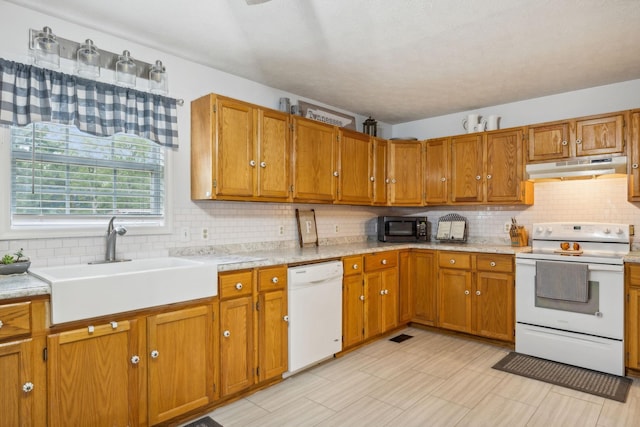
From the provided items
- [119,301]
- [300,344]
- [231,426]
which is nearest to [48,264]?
[119,301]

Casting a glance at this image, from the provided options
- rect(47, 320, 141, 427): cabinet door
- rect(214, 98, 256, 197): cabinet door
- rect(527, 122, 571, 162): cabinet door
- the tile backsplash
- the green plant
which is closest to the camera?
rect(47, 320, 141, 427): cabinet door

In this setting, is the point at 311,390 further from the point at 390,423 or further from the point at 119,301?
the point at 119,301

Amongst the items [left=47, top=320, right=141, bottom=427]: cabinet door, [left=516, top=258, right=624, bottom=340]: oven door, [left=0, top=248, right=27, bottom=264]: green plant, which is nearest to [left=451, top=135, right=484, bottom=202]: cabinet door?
[left=516, top=258, right=624, bottom=340]: oven door

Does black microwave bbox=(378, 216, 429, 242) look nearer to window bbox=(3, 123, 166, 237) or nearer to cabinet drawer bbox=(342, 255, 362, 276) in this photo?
cabinet drawer bbox=(342, 255, 362, 276)

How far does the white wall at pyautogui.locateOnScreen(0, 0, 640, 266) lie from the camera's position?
7.59 ft

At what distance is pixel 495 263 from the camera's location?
3.59 m

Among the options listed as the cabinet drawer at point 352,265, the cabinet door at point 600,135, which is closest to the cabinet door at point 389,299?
the cabinet drawer at point 352,265

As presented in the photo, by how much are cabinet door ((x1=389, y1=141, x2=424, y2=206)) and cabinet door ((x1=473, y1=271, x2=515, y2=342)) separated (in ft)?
3.88

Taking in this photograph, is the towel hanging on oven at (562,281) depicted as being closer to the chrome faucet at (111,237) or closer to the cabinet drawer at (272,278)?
the cabinet drawer at (272,278)

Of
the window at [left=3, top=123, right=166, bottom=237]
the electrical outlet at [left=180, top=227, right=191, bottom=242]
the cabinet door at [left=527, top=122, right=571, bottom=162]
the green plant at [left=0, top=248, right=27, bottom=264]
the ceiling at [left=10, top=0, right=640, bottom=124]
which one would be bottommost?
the green plant at [left=0, top=248, right=27, bottom=264]

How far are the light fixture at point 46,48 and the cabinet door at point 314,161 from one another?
5.75 feet

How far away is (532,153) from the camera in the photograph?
3680mm

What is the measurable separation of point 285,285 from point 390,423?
114 centimetres

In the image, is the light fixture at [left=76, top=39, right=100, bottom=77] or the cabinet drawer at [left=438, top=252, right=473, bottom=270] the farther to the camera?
the cabinet drawer at [left=438, top=252, right=473, bottom=270]
